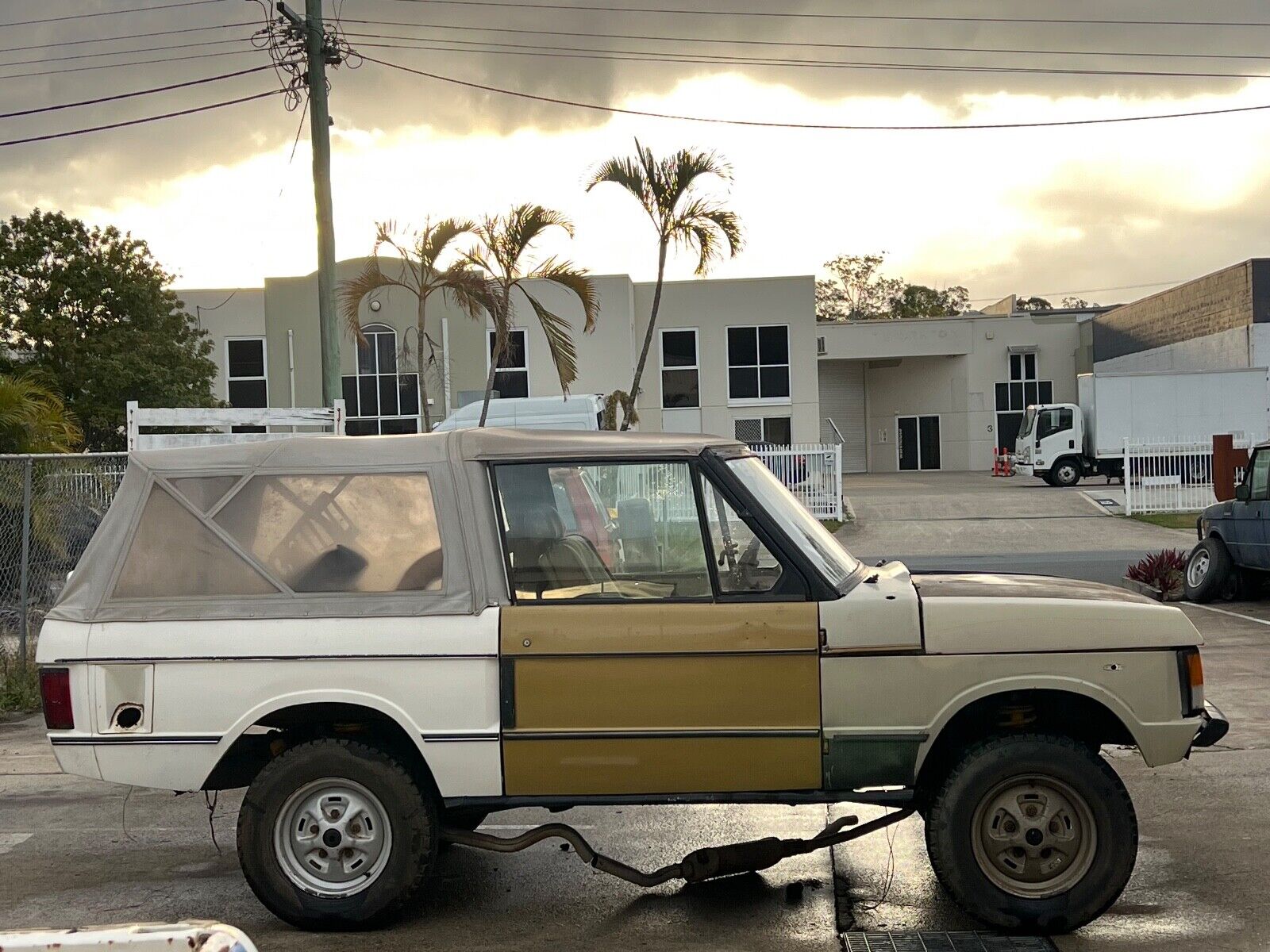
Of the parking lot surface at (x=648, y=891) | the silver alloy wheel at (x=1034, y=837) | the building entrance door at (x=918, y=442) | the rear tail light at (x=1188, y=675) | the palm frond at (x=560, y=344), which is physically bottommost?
the parking lot surface at (x=648, y=891)

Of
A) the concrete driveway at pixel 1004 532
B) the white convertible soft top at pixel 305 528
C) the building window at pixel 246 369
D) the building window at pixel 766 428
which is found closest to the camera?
the white convertible soft top at pixel 305 528

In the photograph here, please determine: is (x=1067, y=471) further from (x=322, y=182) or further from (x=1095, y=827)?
(x=1095, y=827)

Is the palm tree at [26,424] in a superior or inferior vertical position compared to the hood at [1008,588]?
superior

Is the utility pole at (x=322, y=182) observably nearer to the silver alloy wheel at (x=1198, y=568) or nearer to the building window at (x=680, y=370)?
the silver alloy wheel at (x=1198, y=568)

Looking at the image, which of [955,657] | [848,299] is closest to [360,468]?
[955,657]

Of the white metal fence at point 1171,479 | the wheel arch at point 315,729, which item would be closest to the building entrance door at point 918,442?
the white metal fence at point 1171,479

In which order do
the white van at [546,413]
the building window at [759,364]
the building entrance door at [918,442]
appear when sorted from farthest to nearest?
the building entrance door at [918,442], the building window at [759,364], the white van at [546,413]

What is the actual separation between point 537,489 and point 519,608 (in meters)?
0.52

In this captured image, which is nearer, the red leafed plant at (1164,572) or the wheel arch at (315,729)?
the wheel arch at (315,729)

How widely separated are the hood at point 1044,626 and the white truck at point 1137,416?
101 feet

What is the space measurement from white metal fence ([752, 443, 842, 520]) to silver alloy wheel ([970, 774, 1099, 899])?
22318mm

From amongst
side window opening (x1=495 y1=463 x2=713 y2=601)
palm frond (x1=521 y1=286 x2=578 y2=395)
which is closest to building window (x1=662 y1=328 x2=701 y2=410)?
palm frond (x1=521 y1=286 x2=578 y2=395)

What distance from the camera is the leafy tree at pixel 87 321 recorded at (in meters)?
30.1

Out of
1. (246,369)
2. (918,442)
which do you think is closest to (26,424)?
(246,369)
